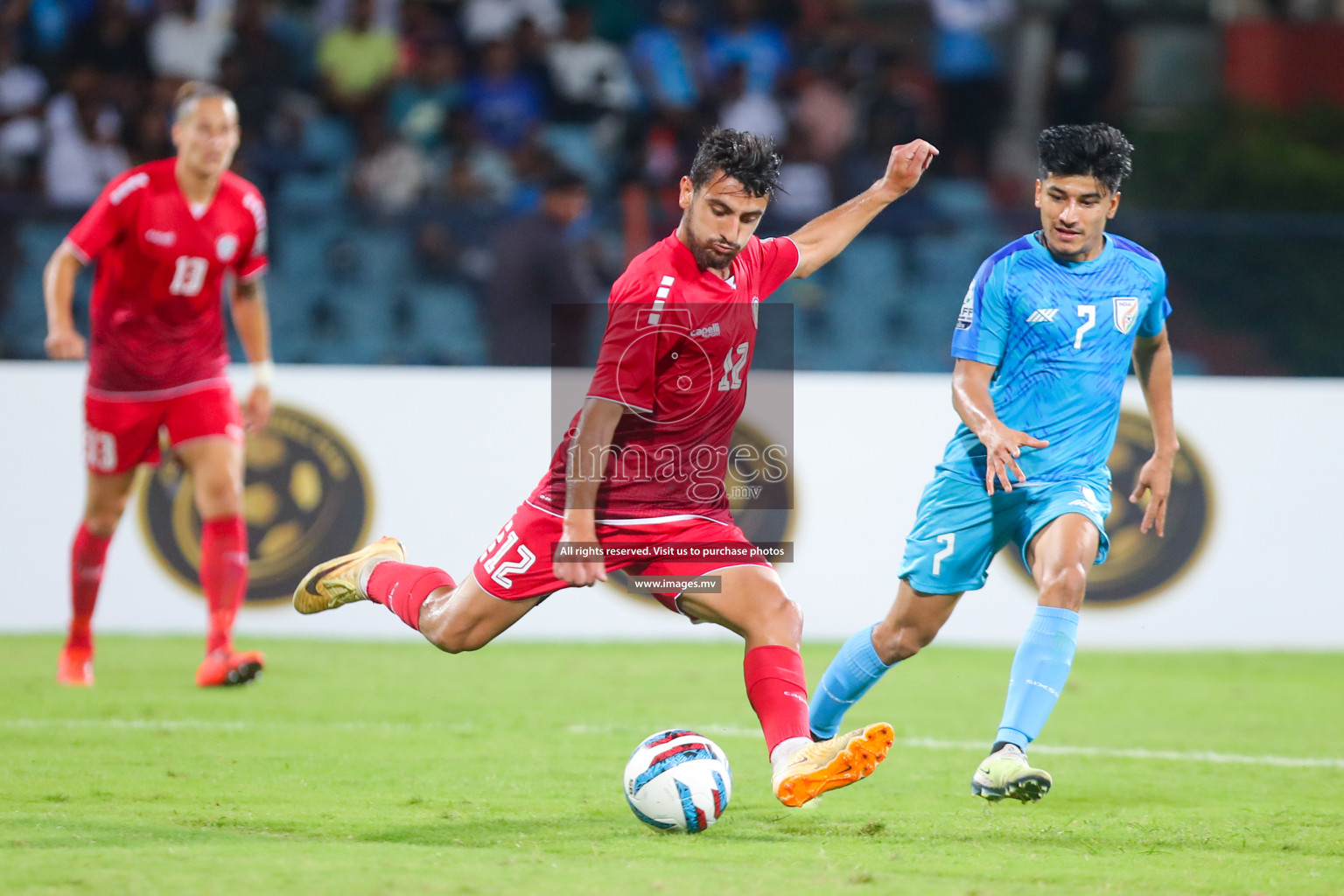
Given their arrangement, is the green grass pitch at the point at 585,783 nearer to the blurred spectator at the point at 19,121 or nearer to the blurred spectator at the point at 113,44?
the blurred spectator at the point at 19,121

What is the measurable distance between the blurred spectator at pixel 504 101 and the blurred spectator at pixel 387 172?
638mm

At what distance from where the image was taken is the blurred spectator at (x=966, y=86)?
1336 cm

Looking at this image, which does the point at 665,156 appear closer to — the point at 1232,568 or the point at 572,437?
the point at 1232,568

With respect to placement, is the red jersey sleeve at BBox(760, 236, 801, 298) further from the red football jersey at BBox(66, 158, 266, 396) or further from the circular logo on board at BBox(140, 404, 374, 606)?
the circular logo on board at BBox(140, 404, 374, 606)

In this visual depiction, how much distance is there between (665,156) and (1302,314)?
4799 millimetres

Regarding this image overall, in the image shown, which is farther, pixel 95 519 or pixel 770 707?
pixel 95 519

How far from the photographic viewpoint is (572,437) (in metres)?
4.54

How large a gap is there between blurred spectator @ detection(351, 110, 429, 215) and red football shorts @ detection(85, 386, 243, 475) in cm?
529

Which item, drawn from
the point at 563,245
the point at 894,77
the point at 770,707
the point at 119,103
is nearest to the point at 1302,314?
the point at 894,77

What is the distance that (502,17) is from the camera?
44.4 feet

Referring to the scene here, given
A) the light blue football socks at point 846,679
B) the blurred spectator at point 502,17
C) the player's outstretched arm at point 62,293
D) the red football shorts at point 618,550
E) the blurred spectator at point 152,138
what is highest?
the blurred spectator at point 502,17

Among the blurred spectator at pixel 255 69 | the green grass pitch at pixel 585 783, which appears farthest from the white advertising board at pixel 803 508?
the blurred spectator at pixel 255 69

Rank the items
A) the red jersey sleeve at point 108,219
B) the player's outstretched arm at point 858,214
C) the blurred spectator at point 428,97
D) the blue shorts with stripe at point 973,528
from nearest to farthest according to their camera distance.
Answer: the player's outstretched arm at point 858,214
the blue shorts with stripe at point 973,528
the red jersey sleeve at point 108,219
the blurred spectator at point 428,97

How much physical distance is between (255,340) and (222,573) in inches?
42.6
